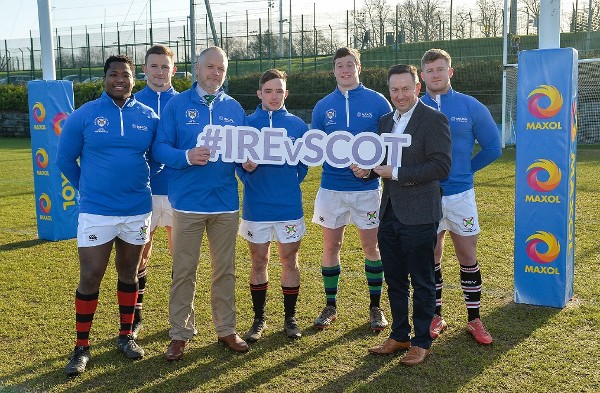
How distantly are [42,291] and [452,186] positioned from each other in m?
3.94

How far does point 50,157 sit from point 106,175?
4.57m

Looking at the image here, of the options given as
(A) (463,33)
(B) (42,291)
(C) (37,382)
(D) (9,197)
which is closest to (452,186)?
(C) (37,382)

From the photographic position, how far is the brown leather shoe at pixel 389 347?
4332 mm

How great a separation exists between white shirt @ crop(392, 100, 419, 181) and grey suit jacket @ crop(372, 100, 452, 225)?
30 mm

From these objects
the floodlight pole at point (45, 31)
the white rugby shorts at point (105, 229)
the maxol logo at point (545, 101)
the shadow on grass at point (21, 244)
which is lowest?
the shadow on grass at point (21, 244)

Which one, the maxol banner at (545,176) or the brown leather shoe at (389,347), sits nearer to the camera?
the brown leather shoe at (389,347)

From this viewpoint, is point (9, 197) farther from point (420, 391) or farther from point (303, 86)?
point (303, 86)

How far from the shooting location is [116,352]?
177 inches

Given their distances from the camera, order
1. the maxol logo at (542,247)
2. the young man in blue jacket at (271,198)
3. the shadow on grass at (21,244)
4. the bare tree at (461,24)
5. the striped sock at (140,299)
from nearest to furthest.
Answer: the young man in blue jacket at (271,198), the striped sock at (140,299), the maxol logo at (542,247), the shadow on grass at (21,244), the bare tree at (461,24)

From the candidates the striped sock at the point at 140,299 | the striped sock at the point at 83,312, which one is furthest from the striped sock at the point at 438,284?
the striped sock at the point at 83,312

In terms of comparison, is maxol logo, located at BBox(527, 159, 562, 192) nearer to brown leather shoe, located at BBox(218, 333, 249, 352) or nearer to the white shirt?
the white shirt

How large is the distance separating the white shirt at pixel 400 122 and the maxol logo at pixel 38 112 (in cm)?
554

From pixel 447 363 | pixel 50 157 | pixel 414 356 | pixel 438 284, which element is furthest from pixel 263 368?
pixel 50 157

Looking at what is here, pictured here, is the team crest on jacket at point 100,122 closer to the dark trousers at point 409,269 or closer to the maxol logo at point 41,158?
the dark trousers at point 409,269
